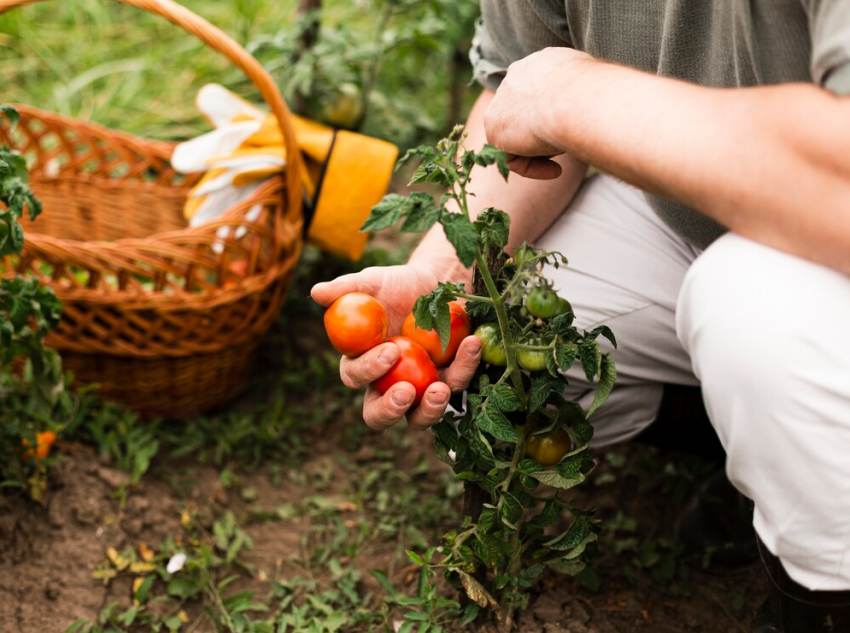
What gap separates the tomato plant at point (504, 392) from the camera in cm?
105

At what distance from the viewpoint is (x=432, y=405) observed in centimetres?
122

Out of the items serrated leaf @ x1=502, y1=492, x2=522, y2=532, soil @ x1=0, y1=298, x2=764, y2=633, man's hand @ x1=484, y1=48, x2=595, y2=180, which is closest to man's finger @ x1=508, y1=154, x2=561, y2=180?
man's hand @ x1=484, y1=48, x2=595, y2=180

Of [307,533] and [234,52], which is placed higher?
[234,52]

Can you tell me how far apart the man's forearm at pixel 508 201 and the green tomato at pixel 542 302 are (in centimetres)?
42

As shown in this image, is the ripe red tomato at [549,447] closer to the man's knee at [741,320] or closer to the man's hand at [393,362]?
the man's hand at [393,362]

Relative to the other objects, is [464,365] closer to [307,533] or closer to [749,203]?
[749,203]

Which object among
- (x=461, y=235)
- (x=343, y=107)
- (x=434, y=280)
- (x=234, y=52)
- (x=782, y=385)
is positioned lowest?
(x=343, y=107)

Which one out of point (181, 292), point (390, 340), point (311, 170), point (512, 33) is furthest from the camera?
point (311, 170)

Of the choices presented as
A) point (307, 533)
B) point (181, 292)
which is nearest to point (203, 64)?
point (181, 292)

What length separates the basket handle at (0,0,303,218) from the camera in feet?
5.99

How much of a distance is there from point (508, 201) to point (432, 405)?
49 cm

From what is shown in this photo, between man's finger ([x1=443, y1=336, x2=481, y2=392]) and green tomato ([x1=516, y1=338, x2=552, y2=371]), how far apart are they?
2.6 inches

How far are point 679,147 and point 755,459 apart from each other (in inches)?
15.9

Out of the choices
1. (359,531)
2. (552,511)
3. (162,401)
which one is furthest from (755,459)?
(162,401)
